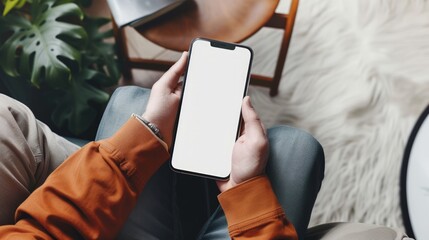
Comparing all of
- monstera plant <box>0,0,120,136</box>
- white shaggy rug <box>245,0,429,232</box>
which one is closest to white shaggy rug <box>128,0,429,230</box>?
white shaggy rug <box>245,0,429,232</box>

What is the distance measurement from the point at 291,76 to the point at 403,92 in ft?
0.88

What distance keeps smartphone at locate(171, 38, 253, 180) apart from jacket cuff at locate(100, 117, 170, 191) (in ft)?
0.25

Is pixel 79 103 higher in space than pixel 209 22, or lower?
lower

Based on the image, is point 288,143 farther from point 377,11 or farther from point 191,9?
point 377,11

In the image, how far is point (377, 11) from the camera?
109cm

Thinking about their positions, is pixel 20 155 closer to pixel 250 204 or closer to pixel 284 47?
pixel 250 204

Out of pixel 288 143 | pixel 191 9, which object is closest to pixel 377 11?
pixel 191 9

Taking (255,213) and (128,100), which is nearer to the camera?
(255,213)

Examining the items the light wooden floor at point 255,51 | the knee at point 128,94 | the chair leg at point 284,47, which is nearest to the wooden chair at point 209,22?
the chair leg at point 284,47

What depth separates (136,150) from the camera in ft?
1.85

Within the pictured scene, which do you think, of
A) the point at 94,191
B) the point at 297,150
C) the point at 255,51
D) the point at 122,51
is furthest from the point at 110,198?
the point at 255,51

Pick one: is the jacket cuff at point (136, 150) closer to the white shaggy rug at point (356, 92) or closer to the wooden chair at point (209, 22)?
the wooden chair at point (209, 22)

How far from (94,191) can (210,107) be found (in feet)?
0.75

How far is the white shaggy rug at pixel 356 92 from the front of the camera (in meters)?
0.98
